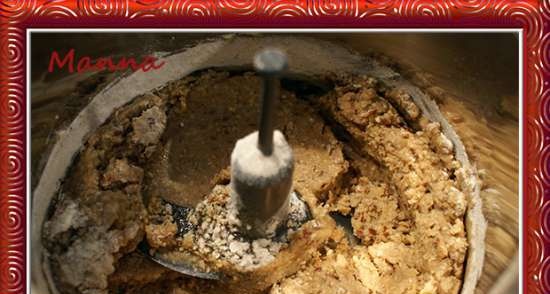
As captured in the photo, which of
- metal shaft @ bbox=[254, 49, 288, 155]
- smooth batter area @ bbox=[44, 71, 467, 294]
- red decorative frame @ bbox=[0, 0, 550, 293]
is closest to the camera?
metal shaft @ bbox=[254, 49, 288, 155]

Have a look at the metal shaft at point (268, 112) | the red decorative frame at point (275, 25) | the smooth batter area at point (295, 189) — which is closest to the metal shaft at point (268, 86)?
the metal shaft at point (268, 112)

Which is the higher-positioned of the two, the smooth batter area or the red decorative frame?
the red decorative frame

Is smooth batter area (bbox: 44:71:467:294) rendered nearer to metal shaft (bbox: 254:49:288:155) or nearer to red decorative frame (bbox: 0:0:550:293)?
red decorative frame (bbox: 0:0:550:293)

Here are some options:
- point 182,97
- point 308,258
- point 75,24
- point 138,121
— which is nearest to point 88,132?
point 138,121

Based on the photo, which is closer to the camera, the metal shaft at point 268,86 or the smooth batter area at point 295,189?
the metal shaft at point 268,86

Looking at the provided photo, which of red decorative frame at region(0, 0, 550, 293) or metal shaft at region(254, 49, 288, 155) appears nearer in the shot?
metal shaft at region(254, 49, 288, 155)

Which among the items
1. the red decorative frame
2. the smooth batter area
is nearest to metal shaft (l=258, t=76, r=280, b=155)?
the red decorative frame

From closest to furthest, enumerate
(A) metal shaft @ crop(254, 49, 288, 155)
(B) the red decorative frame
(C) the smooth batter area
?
(A) metal shaft @ crop(254, 49, 288, 155) → (B) the red decorative frame → (C) the smooth batter area

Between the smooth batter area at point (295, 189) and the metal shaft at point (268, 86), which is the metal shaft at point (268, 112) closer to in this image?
the metal shaft at point (268, 86)
